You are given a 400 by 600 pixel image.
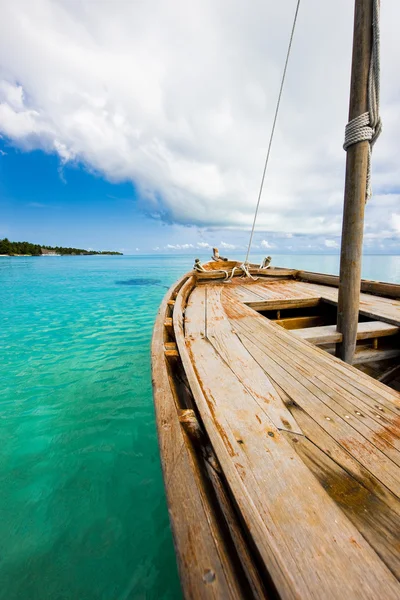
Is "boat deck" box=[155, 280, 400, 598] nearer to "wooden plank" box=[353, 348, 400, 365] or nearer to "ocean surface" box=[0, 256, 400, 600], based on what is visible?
"wooden plank" box=[353, 348, 400, 365]

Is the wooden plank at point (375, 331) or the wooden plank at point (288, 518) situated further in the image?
the wooden plank at point (375, 331)

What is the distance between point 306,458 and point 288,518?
324 millimetres

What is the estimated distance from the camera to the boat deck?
75cm

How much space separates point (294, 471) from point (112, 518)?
195 cm

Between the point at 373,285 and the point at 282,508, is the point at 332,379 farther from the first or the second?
the point at 373,285

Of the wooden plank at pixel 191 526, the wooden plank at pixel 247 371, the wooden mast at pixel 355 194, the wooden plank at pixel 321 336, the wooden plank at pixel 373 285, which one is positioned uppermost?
the wooden mast at pixel 355 194

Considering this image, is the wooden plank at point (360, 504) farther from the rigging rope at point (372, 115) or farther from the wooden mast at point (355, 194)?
the rigging rope at point (372, 115)

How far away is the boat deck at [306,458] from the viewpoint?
0.75 metres

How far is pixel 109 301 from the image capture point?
1240 centimetres

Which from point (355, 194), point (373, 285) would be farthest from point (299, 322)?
point (355, 194)

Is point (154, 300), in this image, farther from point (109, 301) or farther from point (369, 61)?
point (369, 61)

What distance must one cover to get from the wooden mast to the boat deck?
57 cm

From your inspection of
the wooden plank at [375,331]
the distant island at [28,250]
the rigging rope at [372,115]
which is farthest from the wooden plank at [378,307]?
the distant island at [28,250]

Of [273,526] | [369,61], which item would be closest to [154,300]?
[369,61]
